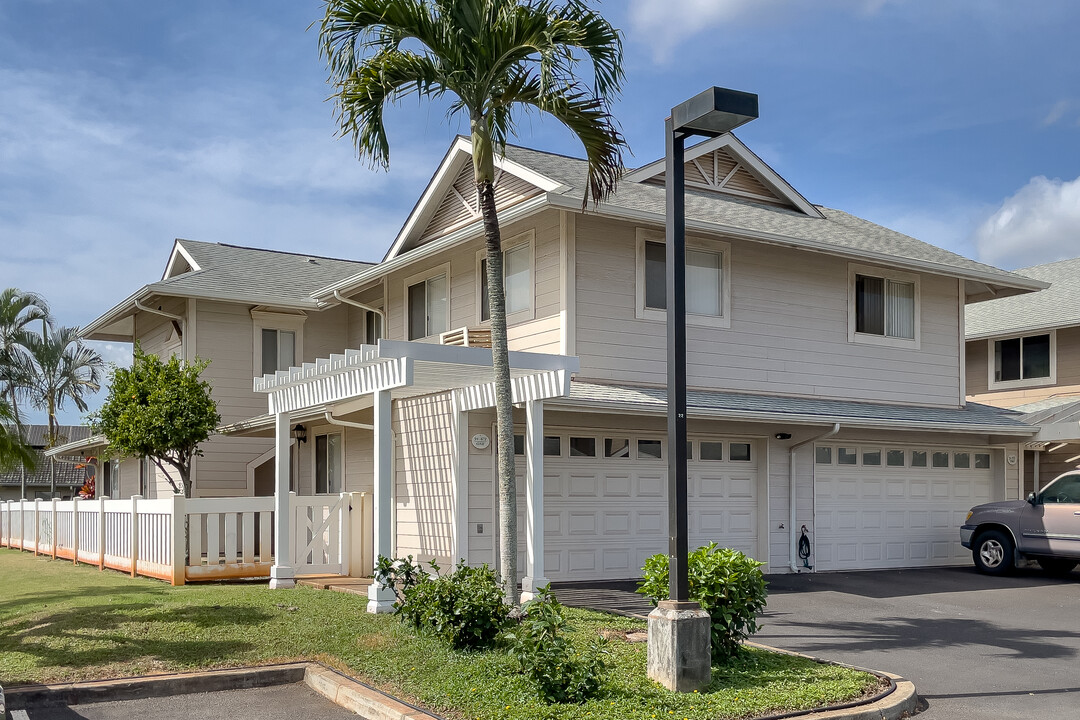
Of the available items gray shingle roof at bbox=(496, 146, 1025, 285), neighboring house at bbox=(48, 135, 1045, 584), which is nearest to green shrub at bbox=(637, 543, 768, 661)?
neighboring house at bbox=(48, 135, 1045, 584)

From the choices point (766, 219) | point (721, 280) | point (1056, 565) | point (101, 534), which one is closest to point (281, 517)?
point (101, 534)

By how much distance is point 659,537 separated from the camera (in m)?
15.5

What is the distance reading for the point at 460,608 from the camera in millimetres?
9203


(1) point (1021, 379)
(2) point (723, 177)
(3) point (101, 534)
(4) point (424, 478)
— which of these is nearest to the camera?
(4) point (424, 478)

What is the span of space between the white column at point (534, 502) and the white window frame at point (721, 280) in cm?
348

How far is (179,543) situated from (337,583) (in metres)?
2.28

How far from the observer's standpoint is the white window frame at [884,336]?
17750 millimetres

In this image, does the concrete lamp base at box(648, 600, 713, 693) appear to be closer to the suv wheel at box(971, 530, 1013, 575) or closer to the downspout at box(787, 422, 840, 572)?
the downspout at box(787, 422, 840, 572)

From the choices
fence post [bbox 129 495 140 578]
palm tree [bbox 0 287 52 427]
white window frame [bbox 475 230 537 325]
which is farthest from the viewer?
palm tree [bbox 0 287 52 427]

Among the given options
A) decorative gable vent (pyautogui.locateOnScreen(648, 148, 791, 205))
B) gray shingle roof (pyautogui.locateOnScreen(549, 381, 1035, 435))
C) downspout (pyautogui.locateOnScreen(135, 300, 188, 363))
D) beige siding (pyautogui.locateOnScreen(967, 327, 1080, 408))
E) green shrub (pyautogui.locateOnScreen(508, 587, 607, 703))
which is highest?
decorative gable vent (pyautogui.locateOnScreen(648, 148, 791, 205))

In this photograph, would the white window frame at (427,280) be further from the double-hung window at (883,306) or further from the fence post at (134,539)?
the double-hung window at (883,306)

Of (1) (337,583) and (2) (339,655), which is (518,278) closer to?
(1) (337,583)

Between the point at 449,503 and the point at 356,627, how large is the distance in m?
4.87

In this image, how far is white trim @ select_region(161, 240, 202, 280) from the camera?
2262 cm
